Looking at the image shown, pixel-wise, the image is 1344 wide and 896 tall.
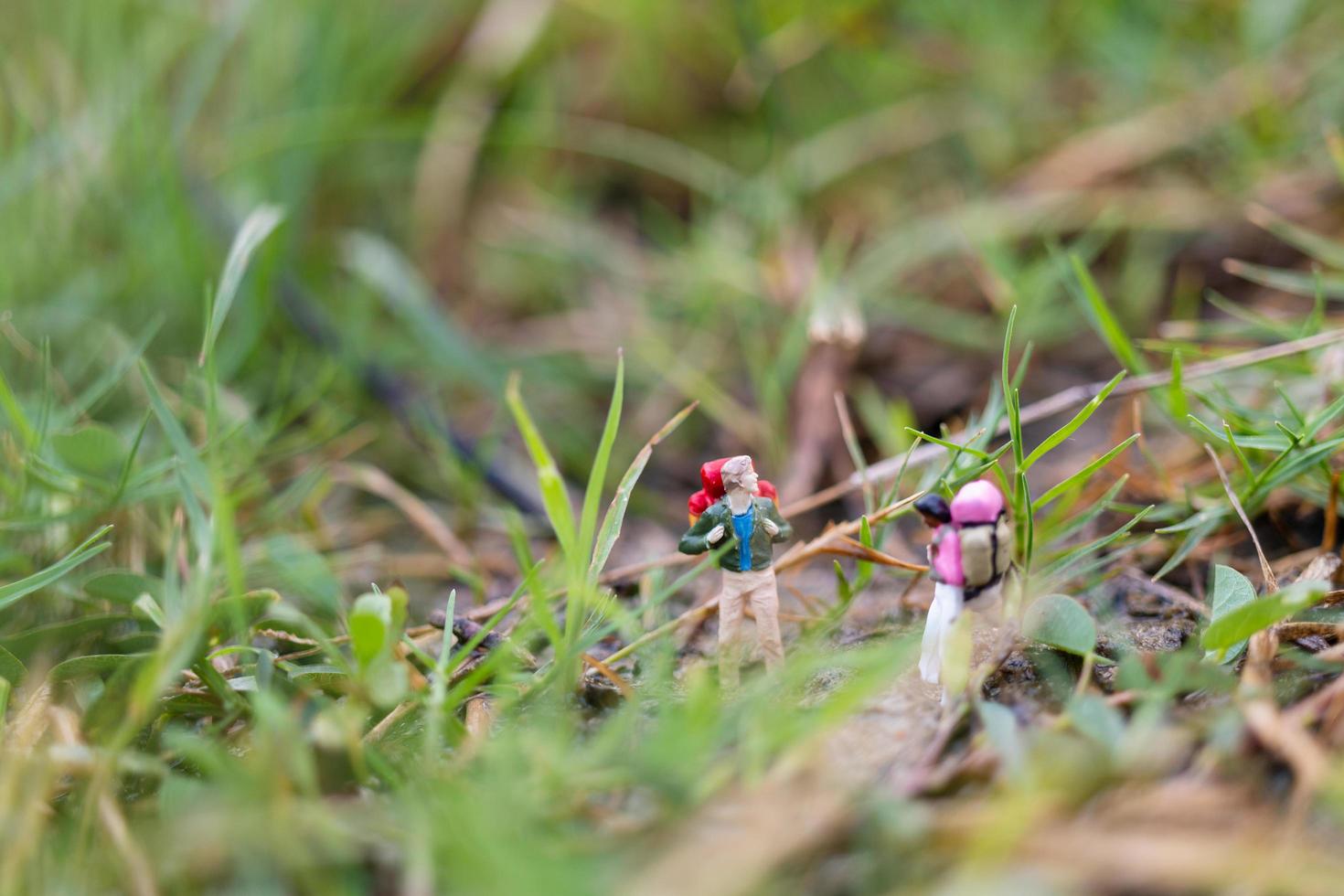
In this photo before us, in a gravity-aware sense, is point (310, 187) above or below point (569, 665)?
above

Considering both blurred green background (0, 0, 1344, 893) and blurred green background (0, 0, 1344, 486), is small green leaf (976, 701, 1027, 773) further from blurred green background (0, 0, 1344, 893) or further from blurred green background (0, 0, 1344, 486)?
blurred green background (0, 0, 1344, 486)

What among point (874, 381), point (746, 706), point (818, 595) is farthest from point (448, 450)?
point (746, 706)

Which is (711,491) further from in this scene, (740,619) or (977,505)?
(977,505)

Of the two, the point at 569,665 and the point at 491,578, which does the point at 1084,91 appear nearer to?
the point at 491,578

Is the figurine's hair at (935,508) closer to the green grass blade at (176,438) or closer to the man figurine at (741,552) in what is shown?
the man figurine at (741,552)

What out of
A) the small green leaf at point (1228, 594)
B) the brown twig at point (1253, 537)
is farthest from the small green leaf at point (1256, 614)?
the brown twig at point (1253, 537)

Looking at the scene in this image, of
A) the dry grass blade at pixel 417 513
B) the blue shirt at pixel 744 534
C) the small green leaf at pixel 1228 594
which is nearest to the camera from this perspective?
the small green leaf at pixel 1228 594

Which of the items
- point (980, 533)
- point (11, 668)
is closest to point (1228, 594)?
point (980, 533)
